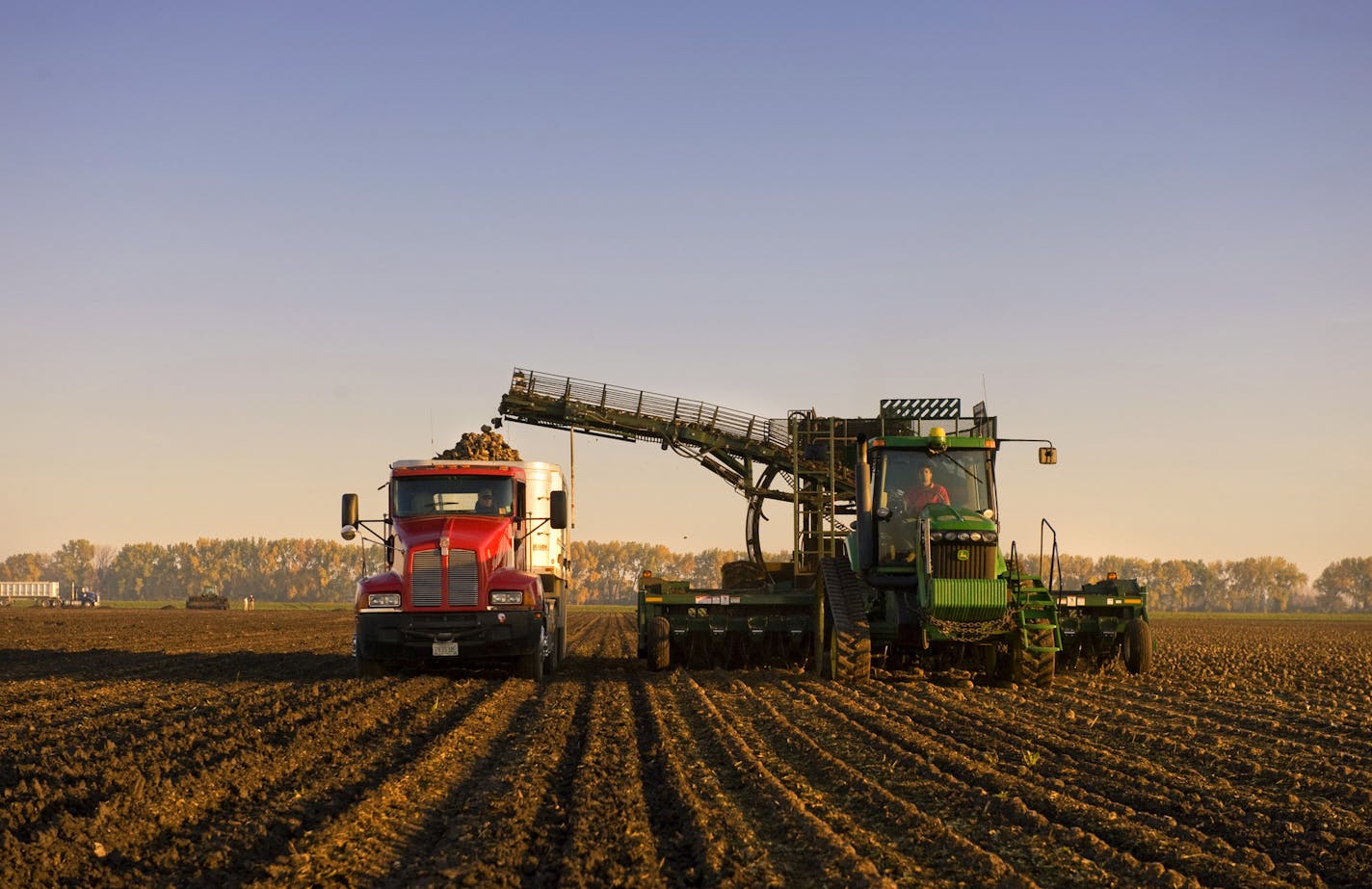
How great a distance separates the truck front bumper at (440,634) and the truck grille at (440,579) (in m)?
0.17

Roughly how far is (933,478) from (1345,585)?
6031 inches

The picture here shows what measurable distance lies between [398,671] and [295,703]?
158 inches

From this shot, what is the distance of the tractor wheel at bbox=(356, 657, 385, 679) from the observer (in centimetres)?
1736

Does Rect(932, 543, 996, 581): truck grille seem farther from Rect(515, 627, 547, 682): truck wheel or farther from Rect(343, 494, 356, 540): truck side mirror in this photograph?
Rect(343, 494, 356, 540): truck side mirror

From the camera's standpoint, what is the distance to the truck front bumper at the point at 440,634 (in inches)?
Result: 653

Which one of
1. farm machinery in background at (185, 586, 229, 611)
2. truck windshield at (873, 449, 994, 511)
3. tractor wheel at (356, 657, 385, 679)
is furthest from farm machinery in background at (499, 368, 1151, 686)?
farm machinery in background at (185, 586, 229, 611)

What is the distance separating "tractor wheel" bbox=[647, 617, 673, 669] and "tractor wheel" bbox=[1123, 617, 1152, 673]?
6.58 meters

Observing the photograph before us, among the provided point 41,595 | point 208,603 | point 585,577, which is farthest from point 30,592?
point 585,577

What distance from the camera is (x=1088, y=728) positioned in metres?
12.3

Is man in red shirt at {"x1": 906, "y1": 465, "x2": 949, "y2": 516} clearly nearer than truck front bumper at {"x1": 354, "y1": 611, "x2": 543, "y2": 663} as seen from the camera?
No

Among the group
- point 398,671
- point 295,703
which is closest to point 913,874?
point 295,703

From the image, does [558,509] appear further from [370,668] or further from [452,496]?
[370,668]

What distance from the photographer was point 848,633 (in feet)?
53.6

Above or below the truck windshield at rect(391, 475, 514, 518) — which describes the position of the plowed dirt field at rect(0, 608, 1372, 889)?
below
